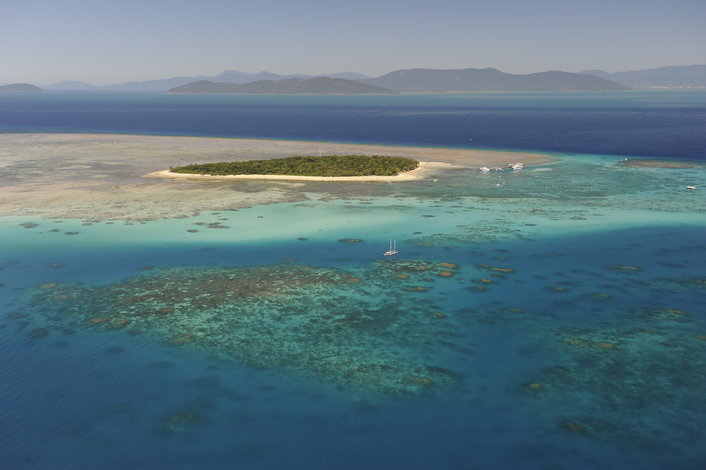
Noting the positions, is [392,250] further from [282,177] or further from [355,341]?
[282,177]

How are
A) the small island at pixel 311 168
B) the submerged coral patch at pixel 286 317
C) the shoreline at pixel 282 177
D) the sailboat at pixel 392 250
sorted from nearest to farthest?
the submerged coral patch at pixel 286 317 → the sailboat at pixel 392 250 → the shoreline at pixel 282 177 → the small island at pixel 311 168

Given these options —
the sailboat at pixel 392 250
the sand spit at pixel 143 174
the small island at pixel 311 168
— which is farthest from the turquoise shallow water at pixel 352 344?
the small island at pixel 311 168

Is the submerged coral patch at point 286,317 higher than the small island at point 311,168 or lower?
lower

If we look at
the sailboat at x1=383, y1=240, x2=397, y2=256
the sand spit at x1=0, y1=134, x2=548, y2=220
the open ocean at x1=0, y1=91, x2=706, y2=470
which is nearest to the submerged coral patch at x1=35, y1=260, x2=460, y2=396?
the open ocean at x1=0, y1=91, x2=706, y2=470

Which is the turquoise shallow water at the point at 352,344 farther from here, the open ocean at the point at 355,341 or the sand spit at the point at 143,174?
the sand spit at the point at 143,174

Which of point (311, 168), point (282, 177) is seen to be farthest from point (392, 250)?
point (311, 168)

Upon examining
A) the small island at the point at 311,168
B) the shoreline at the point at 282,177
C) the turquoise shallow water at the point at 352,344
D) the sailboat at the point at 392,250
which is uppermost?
the small island at the point at 311,168
